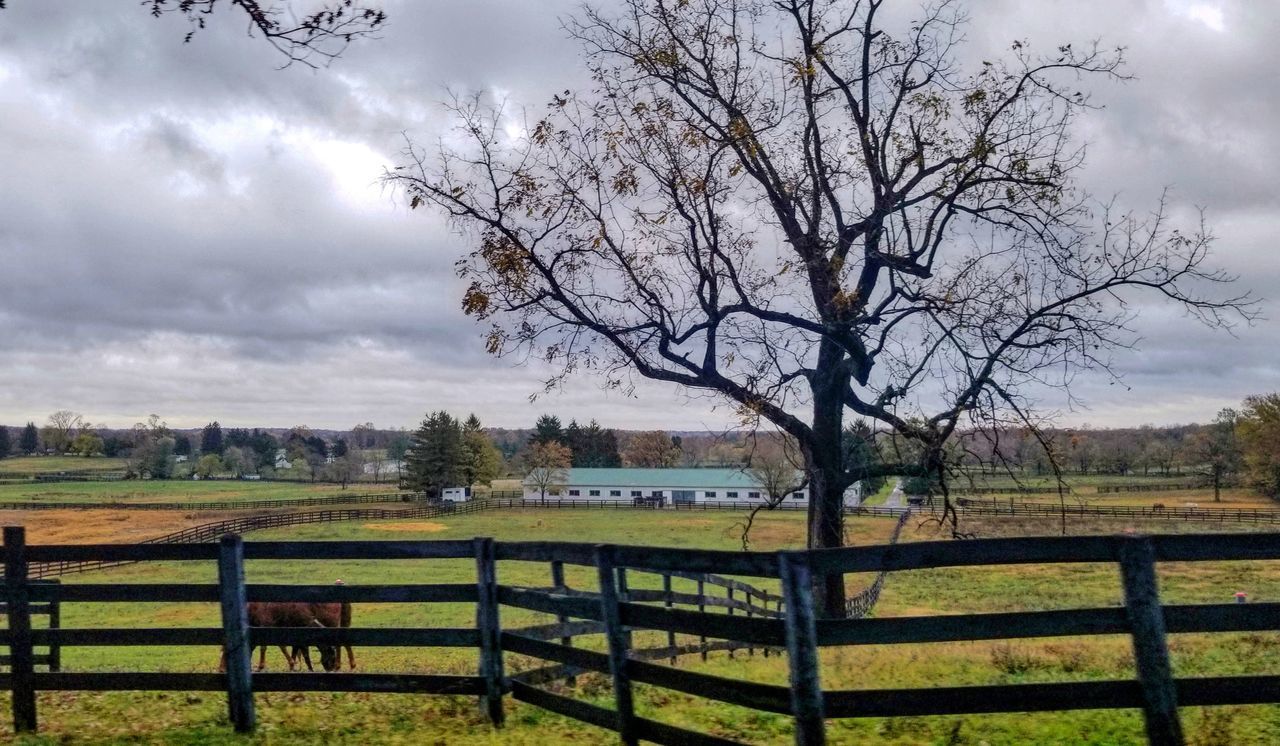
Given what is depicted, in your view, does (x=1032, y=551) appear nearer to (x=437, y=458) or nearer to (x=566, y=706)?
(x=566, y=706)

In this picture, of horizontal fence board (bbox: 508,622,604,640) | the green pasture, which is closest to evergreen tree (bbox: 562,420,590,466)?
the green pasture

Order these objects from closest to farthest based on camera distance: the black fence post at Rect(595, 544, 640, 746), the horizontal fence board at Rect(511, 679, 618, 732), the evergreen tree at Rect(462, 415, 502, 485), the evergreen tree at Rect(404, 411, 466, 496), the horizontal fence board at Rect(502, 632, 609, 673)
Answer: the black fence post at Rect(595, 544, 640, 746) < the horizontal fence board at Rect(511, 679, 618, 732) < the horizontal fence board at Rect(502, 632, 609, 673) < the evergreen tree at Rect(404, 411, 466, 496) < the evergreen tree at Rect(462, 415, 502, 485)

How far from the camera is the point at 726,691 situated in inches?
227

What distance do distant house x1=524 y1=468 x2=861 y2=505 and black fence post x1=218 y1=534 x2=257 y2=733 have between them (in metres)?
89.7

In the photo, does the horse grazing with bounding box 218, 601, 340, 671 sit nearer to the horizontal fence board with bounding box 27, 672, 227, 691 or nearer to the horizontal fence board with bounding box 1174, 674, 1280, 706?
the horizontal fence board with bounding box 27, 672, 227, 691

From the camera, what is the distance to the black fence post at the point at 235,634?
7637 millimetres

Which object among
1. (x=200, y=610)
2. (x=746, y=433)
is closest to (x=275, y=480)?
(x=200, y=610)

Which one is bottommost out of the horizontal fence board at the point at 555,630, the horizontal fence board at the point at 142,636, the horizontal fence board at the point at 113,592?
the horizontal fence board at the point at 555,630

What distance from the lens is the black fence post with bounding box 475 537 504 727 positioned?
758 cm

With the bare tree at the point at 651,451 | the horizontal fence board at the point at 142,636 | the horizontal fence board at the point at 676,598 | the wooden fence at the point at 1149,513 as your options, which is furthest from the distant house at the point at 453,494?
the horizontal fence board at the point at 142,636

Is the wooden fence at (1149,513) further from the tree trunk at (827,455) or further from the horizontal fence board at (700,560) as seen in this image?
the horizontal fence board at (700,560)

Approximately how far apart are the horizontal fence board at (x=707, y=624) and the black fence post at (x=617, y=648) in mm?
82

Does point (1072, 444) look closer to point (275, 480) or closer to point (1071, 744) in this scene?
point (1071, 744)

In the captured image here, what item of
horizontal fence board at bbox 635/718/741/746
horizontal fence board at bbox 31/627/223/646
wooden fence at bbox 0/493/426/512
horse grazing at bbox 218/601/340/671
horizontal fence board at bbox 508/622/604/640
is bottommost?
wooden fence at bbox 0/493/426/512
